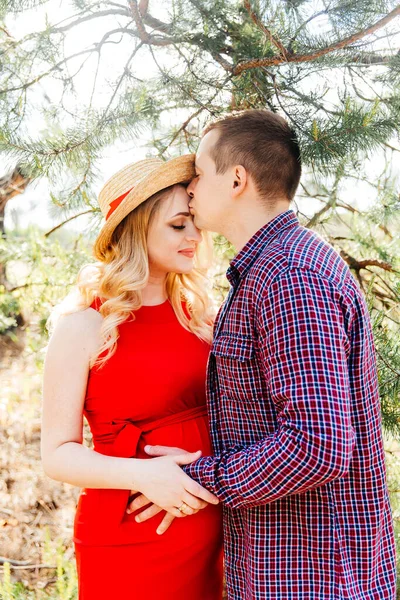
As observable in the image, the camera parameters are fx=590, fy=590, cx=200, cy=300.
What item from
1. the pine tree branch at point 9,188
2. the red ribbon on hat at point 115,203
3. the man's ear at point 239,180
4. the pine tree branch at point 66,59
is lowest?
the man's ear at point 239,180

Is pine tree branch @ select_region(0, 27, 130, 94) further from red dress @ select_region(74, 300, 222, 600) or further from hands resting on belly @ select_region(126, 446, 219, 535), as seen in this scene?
hands resting on belly @ select_region(126, 446, 219, 535)

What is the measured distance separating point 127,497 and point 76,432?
0.23 meters

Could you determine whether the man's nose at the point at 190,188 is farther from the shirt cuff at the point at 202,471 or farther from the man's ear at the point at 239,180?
the shirt cuff at the point at 202,471

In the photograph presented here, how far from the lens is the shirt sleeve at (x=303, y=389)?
3.94ft

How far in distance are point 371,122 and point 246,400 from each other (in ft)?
2.92

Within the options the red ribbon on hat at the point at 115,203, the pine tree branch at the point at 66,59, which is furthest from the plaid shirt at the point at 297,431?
the pine tree branch at the point at 66,59

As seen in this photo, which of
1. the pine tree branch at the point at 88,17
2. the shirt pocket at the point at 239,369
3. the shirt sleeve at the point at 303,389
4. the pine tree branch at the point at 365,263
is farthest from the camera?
the pine tree branch at the point at 365,263

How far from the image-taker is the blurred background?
179 cm

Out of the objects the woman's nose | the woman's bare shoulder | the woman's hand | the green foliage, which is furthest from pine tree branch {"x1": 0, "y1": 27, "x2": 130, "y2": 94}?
the green foliage

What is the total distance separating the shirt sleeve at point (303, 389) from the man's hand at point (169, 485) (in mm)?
211

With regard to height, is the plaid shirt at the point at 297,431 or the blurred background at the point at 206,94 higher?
the blurred background at the point at 206,94

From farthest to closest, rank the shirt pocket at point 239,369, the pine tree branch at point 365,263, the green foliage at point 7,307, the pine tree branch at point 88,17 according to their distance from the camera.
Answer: the green foliage at point 7,307, the pine tree branch at point 365,263, the pine tree branch at point 88,17, the shirt pocket at point 239,369

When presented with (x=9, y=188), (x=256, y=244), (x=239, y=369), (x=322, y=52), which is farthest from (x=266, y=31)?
Result: (x=9, y=188)

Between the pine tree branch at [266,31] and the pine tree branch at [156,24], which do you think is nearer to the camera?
the pine tree branch at [266,31]
